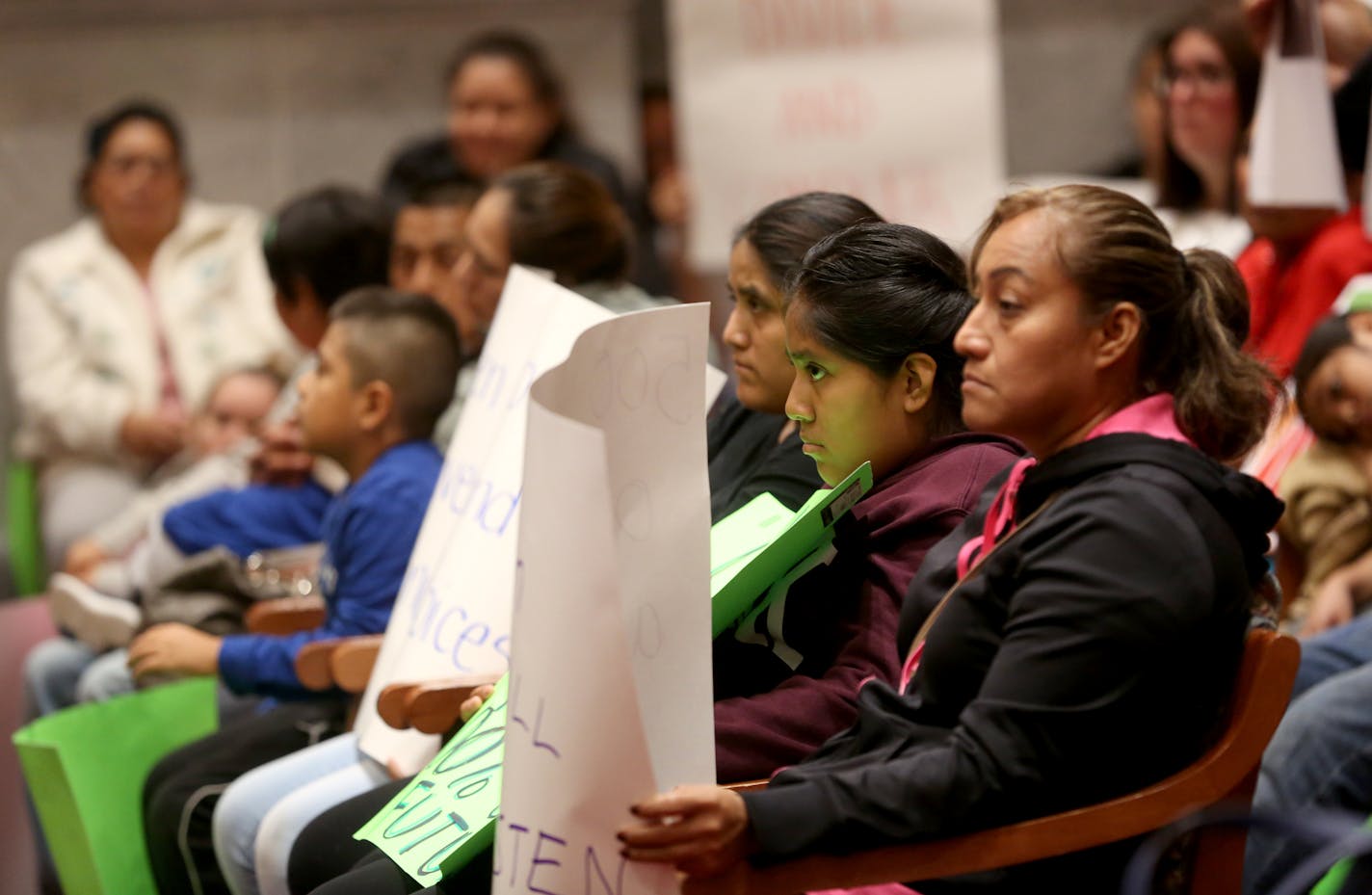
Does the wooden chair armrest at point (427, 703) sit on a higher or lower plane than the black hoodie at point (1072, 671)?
lower

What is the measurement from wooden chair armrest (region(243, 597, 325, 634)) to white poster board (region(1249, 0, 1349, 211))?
5.72ft

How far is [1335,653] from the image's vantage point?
2.59 meters

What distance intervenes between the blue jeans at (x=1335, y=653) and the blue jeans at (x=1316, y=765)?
24 cm

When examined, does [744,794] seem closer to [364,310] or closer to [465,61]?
[364,310]

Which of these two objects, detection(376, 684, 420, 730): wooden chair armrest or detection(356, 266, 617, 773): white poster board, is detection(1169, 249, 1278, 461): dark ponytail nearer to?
detection(356, 266, 617, 773): white poster board

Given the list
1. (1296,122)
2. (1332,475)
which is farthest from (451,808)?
(1296,122)

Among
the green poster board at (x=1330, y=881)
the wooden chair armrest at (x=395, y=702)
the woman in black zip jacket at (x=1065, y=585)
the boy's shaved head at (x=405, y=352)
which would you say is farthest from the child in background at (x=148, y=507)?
the green poster board at (x=1330, y=881)

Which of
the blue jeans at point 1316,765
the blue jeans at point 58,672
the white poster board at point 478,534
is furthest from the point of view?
the blue jeans at point 58,672

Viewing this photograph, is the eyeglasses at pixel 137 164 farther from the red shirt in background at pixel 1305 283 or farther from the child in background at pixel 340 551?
the red shirt in background at pixel 1305 283

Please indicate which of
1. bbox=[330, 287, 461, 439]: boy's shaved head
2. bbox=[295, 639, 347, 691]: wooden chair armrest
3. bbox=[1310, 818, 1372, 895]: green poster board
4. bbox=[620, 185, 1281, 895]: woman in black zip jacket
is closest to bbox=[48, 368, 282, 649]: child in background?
bbox=[330, 287, 461, 439]: boy's shaved head

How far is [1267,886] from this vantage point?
2.20 metres

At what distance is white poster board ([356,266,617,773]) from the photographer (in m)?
2.44

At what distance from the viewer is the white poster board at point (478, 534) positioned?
8.02 feet

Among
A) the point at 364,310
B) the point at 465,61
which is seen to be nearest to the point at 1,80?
the point at 465,61
